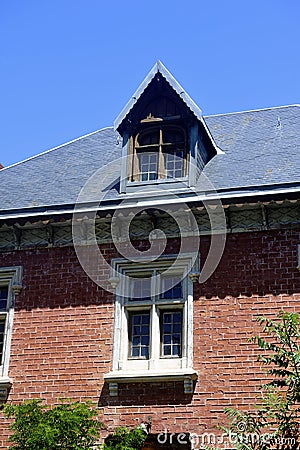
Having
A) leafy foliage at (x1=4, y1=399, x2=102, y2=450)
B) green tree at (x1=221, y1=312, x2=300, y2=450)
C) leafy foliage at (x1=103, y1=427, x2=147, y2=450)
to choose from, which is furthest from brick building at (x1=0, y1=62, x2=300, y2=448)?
green tree at (x1=221, y1=312, x2=300, y2=450)

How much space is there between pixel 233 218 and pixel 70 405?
4.31 meters

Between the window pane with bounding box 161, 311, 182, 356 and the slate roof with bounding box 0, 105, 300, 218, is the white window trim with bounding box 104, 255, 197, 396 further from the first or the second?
the slate roof with bounding box 0, 105, 300, 218

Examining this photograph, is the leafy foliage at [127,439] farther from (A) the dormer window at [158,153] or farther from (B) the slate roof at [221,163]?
(A) the dormer window at [158,153]

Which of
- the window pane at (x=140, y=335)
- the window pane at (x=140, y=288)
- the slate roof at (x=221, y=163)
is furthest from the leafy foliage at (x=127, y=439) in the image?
the slate roof at (x=221, y=163)

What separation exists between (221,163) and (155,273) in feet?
9.50

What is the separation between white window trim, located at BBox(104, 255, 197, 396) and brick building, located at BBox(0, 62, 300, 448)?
23 mm

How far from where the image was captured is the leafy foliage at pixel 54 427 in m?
11.5

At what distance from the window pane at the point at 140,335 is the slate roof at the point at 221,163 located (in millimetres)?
2325

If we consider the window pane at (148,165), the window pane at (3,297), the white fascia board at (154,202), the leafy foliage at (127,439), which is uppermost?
the window pane at (148,165)

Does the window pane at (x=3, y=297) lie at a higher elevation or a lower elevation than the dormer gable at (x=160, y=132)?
lower

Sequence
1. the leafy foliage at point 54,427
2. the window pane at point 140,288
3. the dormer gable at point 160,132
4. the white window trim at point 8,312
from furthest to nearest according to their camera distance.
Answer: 1. the dormer gable at point 160,132
2. the window pane at point 140,288
3. the white window trim at point 8,312
4. the leafy foliage at point 54,427

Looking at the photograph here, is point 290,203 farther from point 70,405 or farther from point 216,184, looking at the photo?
point 70,405

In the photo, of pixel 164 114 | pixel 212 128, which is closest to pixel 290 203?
pixel 164 114

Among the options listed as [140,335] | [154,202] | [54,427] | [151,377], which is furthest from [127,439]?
[154,202]
